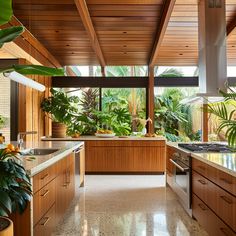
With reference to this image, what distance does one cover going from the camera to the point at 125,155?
21.3 feet

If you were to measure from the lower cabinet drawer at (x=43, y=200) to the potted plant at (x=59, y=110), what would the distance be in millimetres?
3872

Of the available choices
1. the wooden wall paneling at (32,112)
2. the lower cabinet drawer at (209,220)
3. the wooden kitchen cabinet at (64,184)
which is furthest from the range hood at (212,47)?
the wooden wall paneling at (32,112)

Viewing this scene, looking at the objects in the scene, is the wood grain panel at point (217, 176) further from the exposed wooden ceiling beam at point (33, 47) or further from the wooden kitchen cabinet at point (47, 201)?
the exposed wooden ceiling beam at point (33, 47)

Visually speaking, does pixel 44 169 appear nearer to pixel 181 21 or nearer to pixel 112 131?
pixel 181 21

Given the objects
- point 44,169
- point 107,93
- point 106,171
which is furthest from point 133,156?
point 44,169

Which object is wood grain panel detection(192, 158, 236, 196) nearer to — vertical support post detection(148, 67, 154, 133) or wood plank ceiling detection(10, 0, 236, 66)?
wood plank ceiling detection(10, 0, 236, 66)

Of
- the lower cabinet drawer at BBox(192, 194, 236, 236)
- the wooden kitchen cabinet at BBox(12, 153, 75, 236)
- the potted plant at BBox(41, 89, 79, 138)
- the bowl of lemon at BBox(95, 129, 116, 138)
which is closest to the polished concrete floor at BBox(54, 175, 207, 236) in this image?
the lower cabinet drawer at BBox(192, 194, 236, 236)

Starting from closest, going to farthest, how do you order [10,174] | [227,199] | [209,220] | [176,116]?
[10,174] < [227,199] < [209,220] < [176,116]

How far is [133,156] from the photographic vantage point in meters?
6.47

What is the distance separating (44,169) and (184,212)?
209 centimetres

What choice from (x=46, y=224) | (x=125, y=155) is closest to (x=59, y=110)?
(x=125, y=155)

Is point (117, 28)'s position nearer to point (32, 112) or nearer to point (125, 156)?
point (32, 112)

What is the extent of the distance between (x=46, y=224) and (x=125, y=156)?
13.3 ft

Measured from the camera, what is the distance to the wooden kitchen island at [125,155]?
645 cm
